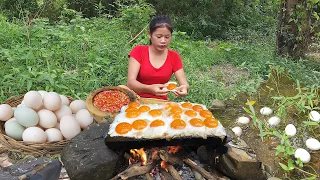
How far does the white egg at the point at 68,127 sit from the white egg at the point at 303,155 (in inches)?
74.7

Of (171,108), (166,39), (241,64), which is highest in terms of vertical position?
(166,39)

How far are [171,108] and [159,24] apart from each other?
0.87 meters

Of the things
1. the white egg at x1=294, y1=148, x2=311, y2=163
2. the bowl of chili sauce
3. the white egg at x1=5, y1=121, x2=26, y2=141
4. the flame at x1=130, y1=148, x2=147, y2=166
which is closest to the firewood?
the flame at x1=130, y1=148, x2=147, y2=166

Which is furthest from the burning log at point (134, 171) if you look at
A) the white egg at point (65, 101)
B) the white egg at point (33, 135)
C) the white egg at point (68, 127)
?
the white egg at point (65, 101)

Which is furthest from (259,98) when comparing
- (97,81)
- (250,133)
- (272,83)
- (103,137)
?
(97,81)

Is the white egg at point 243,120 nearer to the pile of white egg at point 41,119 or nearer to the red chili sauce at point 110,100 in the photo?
the red chili sauce at point 110,100

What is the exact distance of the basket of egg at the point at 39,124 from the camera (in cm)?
315

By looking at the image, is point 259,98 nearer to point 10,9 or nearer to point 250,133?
point 250,133

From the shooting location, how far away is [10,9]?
1025cm

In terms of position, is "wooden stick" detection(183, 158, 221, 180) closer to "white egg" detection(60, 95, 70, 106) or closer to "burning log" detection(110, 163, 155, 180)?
"burning log" detection(110, 163, 155, 180)

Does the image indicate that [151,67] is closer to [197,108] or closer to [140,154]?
[197,108]

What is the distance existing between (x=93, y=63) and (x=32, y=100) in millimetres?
2090

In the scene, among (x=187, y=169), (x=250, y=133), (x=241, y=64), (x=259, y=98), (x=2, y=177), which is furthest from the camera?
(x=241, y=64)

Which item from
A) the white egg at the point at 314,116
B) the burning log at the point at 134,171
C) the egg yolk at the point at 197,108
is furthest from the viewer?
the white egg at the point at 314,116
